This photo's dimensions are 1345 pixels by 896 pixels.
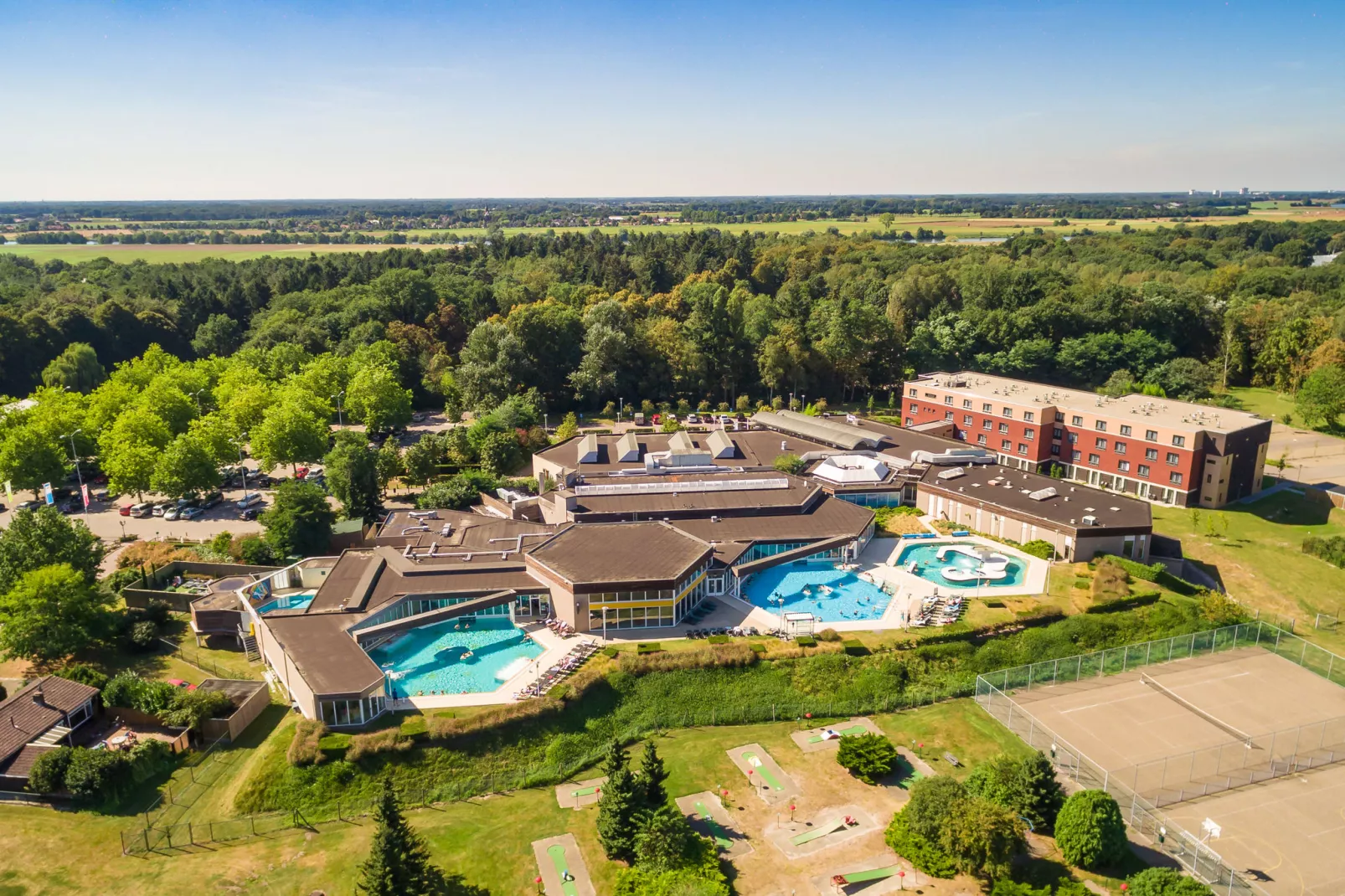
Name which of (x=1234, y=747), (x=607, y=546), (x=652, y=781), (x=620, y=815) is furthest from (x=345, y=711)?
(x=1234, y=747)

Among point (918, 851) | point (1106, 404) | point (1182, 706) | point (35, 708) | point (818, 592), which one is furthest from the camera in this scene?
point (1106, 404)

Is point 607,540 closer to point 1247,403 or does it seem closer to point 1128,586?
point 1128,586

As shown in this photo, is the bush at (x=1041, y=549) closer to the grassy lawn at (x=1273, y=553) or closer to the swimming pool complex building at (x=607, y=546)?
the swimming pool complex building at (x=607, y=546)

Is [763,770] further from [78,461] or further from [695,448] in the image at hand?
[78,461]

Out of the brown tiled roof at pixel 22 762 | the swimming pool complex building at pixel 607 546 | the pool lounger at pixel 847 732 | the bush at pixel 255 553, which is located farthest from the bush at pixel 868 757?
the bush at pixel 255 553

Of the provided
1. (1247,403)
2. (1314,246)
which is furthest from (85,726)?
(1314,246)
